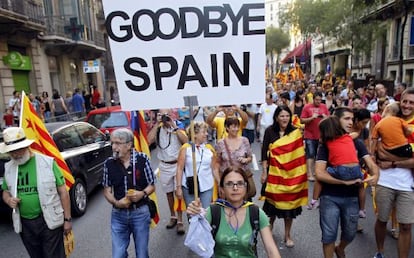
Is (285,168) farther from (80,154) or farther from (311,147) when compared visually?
(80,154)

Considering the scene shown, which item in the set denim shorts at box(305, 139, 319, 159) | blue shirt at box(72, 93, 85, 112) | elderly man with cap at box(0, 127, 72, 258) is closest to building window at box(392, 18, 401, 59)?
denim shorts at box(305, 139, 319, 159)

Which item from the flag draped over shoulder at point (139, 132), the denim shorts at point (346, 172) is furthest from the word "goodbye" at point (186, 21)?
the flag draped over shoulder at point (139, 132)

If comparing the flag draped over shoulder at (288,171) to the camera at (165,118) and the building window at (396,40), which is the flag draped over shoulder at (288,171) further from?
the building window at (396,40)

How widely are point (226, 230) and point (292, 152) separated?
71.4 inches

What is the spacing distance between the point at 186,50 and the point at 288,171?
2.07 m

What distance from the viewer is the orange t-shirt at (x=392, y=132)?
330 cm

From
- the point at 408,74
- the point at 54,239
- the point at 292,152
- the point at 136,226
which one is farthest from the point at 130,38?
the point at 408,74

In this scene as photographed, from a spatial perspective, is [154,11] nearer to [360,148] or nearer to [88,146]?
[360,148]

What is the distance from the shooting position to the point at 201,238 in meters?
2.18

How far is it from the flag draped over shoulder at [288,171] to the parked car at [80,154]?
3.27m

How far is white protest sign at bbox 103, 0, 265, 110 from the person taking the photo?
236 cm

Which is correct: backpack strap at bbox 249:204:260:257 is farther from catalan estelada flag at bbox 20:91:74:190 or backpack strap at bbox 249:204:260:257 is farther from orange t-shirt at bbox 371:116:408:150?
catalan estelada flag at bbox 20:91:74:190

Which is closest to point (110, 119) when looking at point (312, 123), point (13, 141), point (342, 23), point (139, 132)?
point (139, 132)

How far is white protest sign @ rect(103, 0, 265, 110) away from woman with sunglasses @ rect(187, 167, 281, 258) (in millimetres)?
623
